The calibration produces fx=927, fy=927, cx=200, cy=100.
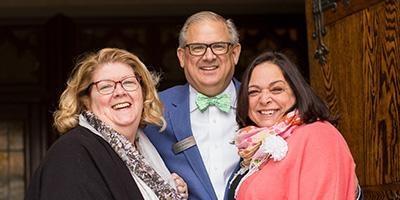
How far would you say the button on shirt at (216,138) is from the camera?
3.62 metres

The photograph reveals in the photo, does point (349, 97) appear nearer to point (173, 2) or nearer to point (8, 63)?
point (173, 2)

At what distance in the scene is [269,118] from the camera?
315 cm

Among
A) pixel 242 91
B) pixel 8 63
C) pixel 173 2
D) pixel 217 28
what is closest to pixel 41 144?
pixel 8 63

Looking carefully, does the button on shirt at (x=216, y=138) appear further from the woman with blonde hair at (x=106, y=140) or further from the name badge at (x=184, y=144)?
the woman with blonde hair at (x=106, y=140)

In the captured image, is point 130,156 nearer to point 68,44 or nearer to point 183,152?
point 183,152

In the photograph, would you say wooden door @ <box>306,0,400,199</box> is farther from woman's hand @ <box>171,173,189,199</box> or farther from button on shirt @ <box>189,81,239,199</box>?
woman's hand @ <box>171,173,189,199</box>

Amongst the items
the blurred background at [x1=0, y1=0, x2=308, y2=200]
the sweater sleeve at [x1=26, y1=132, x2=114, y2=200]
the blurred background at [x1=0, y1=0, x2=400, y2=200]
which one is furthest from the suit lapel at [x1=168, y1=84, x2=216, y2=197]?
the blurred background at [x1=0, y1=0, x2=308, y2=200]

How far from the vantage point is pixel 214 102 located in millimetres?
3734

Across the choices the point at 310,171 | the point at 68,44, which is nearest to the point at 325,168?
the point at 310,171

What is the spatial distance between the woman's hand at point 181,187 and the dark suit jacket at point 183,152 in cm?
8

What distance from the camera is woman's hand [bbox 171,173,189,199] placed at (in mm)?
3429

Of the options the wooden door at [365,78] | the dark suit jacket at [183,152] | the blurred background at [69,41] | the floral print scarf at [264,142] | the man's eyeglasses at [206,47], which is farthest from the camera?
the blurred background at [69,41]

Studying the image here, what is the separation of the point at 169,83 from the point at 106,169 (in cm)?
357

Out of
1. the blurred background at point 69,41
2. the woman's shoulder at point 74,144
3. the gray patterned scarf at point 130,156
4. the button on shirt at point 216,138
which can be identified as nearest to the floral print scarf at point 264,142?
the gray patterned scarf at point 130,156
